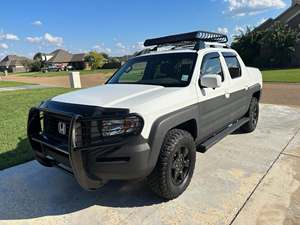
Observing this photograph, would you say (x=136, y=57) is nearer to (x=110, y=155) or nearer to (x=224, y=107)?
(x=224, y=107)

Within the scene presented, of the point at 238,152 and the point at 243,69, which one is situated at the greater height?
the point at 243,69

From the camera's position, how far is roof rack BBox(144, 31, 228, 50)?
14.7ft

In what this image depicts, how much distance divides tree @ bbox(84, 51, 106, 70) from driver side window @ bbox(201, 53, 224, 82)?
67431 mm

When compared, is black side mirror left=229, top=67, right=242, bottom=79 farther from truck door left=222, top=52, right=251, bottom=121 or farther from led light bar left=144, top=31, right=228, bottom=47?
led light bar left=144, top=31, right=228, bottom=47

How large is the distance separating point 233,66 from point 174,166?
2669 mm

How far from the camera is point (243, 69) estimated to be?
5617mm

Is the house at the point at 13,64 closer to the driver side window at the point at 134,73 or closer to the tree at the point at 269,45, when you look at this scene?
the tree at the point at 269,45

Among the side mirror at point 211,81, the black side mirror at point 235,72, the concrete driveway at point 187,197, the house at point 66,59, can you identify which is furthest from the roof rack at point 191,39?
the house at point 66,59

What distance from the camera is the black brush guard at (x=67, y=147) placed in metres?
2.84

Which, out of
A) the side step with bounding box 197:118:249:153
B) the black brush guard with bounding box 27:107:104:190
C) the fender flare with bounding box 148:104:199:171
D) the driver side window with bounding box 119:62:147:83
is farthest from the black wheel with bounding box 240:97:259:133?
the black brush guard with bounding box 27:107:104:190

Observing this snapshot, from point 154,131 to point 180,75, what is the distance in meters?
1.28

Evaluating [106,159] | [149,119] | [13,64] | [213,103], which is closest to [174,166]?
[149,119]

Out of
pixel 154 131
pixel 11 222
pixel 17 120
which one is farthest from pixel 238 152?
pixel 17 120

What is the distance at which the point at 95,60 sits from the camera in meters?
70.9
